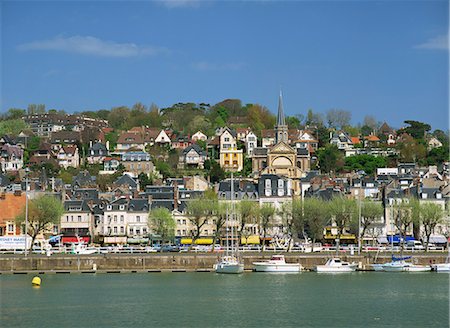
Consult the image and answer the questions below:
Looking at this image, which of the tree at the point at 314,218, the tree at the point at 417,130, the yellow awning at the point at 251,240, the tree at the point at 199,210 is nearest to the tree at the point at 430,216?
the tree at the point at 314,218

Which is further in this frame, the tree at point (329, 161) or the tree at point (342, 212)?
the tree at point (329, 161)

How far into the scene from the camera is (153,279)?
5756cm

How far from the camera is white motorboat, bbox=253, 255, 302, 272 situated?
61.1 meters

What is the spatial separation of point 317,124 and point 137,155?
3603cm

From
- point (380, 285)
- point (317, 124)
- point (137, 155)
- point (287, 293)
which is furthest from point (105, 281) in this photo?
point (317, 124)

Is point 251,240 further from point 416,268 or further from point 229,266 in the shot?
point 416,268

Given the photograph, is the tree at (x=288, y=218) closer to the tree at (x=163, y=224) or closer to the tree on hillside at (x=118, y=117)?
the tree at (x=163, y=224)

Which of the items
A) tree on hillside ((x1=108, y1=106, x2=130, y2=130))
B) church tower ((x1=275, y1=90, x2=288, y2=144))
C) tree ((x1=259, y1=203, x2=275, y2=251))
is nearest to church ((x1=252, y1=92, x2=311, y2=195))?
church tower ((x1=275, y1=90, x2=288, y2=144))

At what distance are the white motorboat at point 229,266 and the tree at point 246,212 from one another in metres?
11.5

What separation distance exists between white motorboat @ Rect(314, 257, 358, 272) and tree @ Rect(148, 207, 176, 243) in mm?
17987

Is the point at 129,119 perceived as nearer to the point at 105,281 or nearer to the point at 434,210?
the point at 434,210

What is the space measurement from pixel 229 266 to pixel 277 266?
3.09 metres

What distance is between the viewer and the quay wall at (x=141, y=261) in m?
61.6

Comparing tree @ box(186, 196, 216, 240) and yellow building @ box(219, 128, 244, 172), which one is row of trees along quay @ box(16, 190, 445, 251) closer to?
tree @ box(186, 196, 216, 240)
